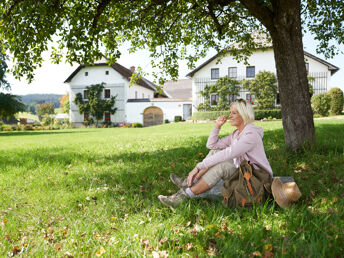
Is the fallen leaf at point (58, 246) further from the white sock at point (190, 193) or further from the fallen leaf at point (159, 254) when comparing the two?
the white sock at point (190, 193)

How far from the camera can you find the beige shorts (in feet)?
10.4

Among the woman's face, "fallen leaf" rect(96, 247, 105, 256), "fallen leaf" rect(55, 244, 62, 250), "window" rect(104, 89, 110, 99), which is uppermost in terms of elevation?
"window" rect(104, 89, 110, 99)

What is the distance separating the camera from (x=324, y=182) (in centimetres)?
396

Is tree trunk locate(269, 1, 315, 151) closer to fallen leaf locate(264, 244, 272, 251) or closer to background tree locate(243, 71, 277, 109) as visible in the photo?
fallen leaf locate(264, 244, 272, 251)

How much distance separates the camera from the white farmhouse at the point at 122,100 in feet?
112

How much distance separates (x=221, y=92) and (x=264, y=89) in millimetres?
4405

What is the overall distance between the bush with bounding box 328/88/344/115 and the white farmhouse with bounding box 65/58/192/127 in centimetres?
1540

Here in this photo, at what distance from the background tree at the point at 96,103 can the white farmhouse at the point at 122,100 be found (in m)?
0.60

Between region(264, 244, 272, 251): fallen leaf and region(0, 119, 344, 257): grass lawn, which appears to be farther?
region(0, 119, 344, 257): grass lawn

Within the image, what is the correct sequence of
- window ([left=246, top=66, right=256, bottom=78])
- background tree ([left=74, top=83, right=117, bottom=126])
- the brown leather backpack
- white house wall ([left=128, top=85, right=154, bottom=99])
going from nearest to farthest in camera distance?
the brown leather backpack → window ([left=246, top=66, right=256, bottom=78]) → background tree ([left=74, top=83, right=117, bottom=126]) → white house wall ([left=128, top=85, right=154, bottom=99])

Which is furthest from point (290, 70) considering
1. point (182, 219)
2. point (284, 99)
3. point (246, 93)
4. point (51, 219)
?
→ point (246, 93)

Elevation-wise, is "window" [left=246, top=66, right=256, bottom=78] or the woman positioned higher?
"window" [left=246, top=66, right=256, bottom=78]

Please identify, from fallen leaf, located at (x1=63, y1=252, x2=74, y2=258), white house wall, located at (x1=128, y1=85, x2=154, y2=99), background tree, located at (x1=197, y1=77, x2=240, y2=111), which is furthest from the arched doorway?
fallen leaf, located at (x1=63, y1=252, x2=74, y2=258)

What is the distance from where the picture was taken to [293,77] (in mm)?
5320
